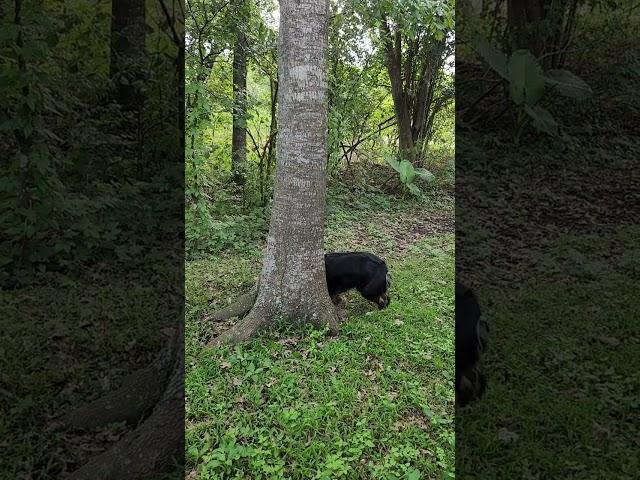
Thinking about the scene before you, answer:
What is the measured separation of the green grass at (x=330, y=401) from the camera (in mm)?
2172

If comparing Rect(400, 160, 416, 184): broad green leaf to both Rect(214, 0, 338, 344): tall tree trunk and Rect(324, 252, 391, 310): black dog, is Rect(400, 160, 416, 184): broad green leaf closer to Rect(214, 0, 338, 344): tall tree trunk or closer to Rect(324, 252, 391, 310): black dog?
Rect(324, 252, 391, 310): black dog

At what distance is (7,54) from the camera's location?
3.41 meters

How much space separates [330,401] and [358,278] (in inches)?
53.8

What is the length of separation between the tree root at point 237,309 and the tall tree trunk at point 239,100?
3.25 meters

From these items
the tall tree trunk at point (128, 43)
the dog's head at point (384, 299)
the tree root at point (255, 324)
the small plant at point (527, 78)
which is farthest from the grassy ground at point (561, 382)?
the tall tree trunk at point (128, 43)

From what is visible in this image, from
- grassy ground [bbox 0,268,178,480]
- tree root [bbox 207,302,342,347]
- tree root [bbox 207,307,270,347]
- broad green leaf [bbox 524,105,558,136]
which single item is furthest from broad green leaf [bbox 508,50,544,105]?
grassy ground [bbox 0,268,178,480]

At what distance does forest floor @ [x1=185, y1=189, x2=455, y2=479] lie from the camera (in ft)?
7.15

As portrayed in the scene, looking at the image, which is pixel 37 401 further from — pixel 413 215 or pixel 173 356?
pixel 413 215

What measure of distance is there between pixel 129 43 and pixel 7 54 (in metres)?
2.21

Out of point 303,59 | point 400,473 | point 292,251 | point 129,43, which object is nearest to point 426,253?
point 292,251

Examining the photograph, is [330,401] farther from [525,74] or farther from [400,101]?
[400,101]

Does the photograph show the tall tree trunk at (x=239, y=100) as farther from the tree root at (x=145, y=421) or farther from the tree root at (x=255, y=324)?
the tree root at (x=145, y=421)

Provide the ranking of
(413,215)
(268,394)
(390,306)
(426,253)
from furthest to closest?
(413,215) < (426,253) < (390,306) < (268,394)

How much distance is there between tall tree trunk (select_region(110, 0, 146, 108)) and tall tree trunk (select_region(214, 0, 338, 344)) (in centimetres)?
292
